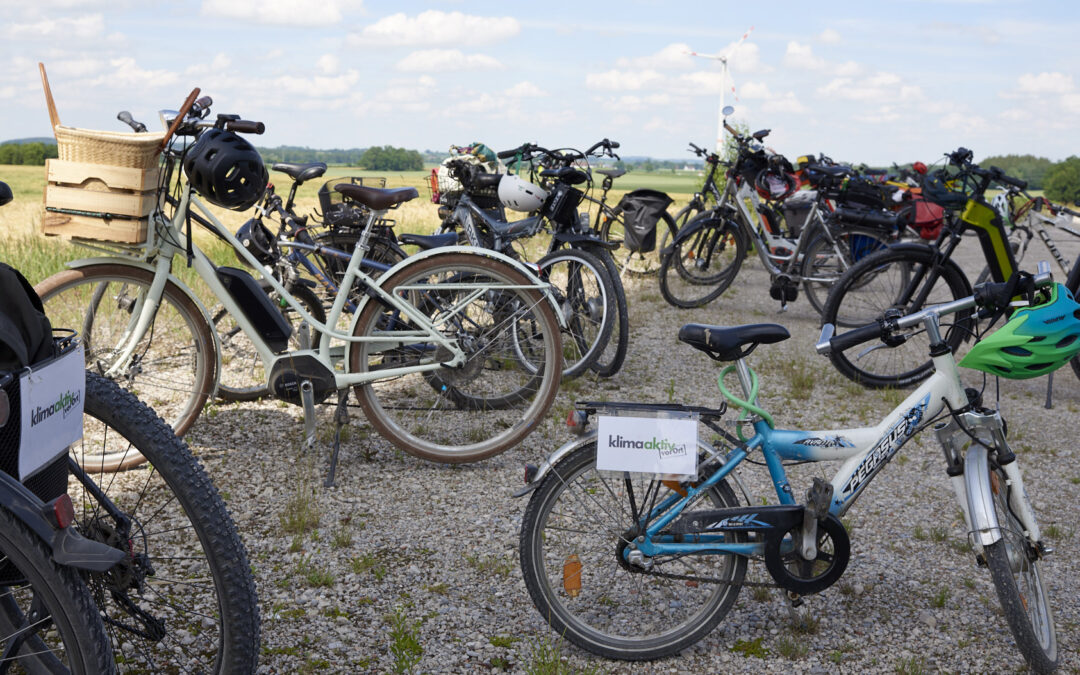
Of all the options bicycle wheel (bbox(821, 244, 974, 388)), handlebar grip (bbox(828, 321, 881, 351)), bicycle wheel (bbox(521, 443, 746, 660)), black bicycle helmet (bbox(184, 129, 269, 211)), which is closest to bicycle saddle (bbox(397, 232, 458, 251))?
black bicycle helmet (bbox(184, 129, 269, 211))

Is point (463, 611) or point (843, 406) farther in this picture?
point (843, 406)

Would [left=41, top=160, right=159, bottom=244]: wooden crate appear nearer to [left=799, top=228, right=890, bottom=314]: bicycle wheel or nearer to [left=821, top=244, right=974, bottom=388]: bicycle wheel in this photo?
[left=821, top=244, right=974, bottom=388]: bicycle wheel

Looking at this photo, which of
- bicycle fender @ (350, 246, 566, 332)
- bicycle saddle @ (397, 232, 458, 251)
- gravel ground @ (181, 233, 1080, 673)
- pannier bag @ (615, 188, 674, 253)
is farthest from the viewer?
pannier bag @ (615, 188, 674, 253)

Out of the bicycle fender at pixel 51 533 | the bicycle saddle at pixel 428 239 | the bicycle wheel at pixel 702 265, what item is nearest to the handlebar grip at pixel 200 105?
the bicycle saddle at pixel 428 239

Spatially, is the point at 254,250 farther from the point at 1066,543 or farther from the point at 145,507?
the point at 1066,543

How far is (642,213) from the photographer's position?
673 cm

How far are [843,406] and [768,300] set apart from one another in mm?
3821

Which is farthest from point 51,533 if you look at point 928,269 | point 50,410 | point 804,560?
point 928,269

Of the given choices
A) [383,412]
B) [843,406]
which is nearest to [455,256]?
[383,412]

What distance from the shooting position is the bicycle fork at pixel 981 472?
2.66 meters

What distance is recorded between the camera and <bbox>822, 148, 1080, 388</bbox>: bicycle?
217 inches

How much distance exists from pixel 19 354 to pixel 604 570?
1.87m

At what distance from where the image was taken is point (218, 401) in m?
4.92

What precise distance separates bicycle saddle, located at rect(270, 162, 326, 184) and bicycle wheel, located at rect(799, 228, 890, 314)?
444 cm
